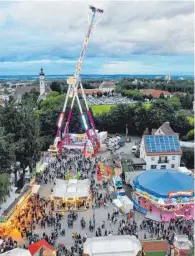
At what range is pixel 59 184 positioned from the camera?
26672 millimetres

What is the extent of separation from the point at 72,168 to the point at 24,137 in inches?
255

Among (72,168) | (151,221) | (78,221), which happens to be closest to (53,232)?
(78,221)

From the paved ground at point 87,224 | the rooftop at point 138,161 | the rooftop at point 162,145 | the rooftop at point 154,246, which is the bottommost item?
the paved ground at point 87,224

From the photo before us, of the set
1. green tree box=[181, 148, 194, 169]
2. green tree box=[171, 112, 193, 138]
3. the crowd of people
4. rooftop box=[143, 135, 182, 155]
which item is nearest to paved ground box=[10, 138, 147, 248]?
the crowd of people

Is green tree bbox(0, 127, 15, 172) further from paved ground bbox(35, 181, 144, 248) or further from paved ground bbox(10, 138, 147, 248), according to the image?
paved ground bbox(35, 181, 144, 248)

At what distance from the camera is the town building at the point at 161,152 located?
110ft

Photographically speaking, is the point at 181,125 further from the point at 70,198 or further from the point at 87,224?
the point at 87,224

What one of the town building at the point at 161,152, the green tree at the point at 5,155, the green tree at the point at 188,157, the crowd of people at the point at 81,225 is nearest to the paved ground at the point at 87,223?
the crowd of people at the point at 81,225

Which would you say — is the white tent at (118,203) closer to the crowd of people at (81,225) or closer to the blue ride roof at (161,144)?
the crowd of people at (81,225)

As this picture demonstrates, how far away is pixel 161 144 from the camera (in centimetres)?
3409

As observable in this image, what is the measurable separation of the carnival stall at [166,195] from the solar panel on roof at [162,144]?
7620 millimetres

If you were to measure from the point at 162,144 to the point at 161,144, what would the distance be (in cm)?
10

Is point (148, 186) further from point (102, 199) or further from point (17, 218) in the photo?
point (17, 218)

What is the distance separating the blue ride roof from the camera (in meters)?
33.7
